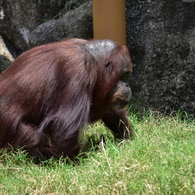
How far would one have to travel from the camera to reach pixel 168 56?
4.91 m

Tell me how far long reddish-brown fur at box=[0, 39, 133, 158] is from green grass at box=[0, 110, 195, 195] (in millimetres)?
189

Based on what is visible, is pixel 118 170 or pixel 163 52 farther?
pixel 163 52

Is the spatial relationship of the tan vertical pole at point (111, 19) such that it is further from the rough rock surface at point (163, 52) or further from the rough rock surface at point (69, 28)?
the rough rock surface at point (69, 28)

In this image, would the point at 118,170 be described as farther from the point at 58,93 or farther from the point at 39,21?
the point at 39,21

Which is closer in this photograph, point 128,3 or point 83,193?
point 83,193

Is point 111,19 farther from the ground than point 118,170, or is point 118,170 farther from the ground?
point 111,19

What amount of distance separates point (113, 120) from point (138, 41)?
3.46 ft

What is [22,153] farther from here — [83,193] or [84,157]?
[83,193]

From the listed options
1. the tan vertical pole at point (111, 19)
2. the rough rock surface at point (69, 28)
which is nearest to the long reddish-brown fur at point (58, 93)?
the tan vertical pole at point (111, 19)

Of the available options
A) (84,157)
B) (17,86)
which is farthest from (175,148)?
(17,86)

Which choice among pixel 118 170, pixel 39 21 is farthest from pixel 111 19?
pixel 39 21

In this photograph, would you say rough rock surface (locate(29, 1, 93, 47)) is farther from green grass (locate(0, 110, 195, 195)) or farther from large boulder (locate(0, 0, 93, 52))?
green grass (locate(0, 110, 195, 195))

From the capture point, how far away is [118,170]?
10.3ft

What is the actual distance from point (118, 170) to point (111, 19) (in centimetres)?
216
